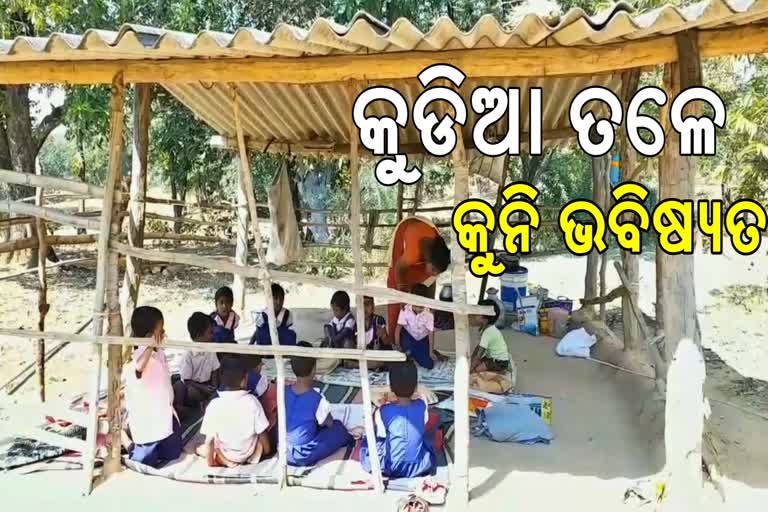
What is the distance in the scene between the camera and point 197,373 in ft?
16.8

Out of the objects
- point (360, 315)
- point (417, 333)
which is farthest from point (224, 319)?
point (360, 315)

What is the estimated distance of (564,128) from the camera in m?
6.86

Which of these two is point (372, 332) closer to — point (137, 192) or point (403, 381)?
point (403, 381)

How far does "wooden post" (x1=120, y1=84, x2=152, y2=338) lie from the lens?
14.3 feet

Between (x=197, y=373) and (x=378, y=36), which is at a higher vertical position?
(x=378, y=36)

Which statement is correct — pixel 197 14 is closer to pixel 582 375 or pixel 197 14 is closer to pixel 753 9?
pixel 582 375

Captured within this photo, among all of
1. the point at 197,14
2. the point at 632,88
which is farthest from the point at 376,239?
the point at 632,88

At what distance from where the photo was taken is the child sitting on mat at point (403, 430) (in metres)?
3.72

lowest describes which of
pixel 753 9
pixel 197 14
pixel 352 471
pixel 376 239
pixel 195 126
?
pixel 352 471

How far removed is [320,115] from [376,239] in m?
6.74

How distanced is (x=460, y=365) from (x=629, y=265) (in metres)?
2.68

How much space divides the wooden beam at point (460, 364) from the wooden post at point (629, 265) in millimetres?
1811

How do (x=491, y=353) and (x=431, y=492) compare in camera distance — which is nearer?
(x=431, y=492)

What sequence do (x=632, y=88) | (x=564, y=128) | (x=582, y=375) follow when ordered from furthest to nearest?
(x=564, y=128), (x=582, y=375), (x=632, y=88)
